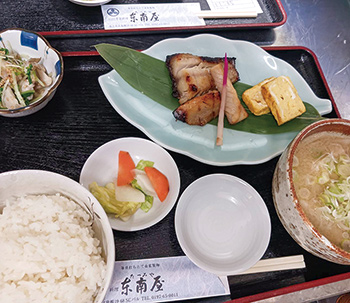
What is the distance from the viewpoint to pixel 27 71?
69.1 inches

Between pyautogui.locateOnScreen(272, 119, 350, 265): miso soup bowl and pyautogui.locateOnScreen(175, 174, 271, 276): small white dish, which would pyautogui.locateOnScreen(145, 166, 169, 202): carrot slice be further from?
pyautogui.locateOnScreen(272, 119, 350, 265): miso soup bowl

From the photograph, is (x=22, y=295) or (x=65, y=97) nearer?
(x=22, y=295)

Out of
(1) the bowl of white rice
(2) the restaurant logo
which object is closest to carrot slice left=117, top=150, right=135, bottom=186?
(1) the bowl of white rice

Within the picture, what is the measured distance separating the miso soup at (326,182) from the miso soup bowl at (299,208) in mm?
75

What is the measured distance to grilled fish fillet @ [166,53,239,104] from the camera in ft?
6.17

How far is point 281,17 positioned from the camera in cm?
240

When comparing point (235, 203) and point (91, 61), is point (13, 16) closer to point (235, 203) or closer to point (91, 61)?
point (91, 61)

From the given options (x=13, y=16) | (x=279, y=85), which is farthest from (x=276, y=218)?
(x=13, y=16)

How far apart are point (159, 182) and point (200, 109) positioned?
0.51 m

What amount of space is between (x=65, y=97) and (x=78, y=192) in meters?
0.81

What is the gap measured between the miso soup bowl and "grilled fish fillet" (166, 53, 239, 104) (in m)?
0.65

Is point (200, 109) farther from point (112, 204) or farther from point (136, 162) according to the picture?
point (112, 204)

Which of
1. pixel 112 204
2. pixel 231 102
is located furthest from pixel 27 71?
pixel 231 102

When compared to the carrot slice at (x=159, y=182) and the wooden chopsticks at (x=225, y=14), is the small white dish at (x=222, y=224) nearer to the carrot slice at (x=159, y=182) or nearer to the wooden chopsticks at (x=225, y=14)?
the carrot slice at (x=159, y=182)
